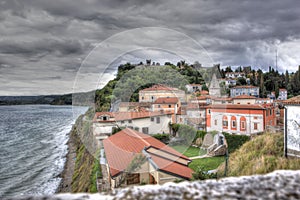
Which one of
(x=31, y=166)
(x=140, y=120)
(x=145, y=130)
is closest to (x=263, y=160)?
(x=145, y=130)

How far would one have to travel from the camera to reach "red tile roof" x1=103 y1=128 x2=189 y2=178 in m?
5.81

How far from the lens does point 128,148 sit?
594 centimetres

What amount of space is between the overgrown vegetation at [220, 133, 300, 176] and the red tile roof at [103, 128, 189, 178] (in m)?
2.14

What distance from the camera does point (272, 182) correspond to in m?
1.40

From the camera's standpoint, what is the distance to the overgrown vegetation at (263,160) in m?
6.62

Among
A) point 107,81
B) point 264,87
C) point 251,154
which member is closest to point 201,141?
point 251,154

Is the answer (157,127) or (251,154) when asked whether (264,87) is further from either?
(157,127)

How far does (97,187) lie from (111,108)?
616 cm

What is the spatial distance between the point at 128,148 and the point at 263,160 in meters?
4.47

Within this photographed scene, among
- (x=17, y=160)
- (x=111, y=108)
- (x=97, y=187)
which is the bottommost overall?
(x=17, y=160)

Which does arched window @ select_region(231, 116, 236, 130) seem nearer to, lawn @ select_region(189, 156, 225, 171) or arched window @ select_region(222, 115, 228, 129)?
arched window @ select_region(222, 115, 228, 129)

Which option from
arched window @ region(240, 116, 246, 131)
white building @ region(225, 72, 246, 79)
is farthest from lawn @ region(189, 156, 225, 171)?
white building @ region(225, 72, 246, 79)

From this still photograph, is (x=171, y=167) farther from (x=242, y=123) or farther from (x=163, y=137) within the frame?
(x=242, y=123)

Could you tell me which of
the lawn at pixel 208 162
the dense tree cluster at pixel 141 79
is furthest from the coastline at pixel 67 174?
the dense tree cluster at pixel 141 79
